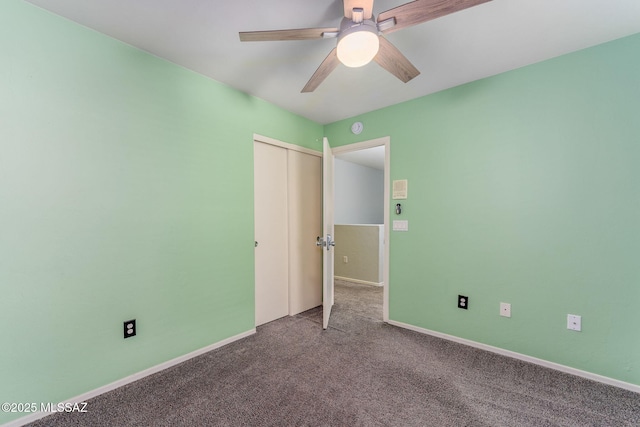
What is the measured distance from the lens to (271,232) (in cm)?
299

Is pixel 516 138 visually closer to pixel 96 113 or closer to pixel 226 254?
pixel 226 254

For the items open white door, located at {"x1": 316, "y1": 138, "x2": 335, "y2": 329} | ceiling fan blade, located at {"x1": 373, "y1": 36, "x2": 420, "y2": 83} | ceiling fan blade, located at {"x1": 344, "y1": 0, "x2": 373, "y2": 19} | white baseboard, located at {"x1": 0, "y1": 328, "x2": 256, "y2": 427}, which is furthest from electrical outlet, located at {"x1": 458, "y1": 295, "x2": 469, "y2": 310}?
ceiling fan blade, located at {"x1": 344, "y1": 0, "x2": 373, "y2": 19}

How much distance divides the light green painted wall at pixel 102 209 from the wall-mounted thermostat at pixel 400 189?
1.72 m

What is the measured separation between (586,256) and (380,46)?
2109 millimetres

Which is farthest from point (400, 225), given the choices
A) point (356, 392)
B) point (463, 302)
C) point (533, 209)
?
point (356, 392)

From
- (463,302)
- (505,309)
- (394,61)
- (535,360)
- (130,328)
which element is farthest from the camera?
(463,302)

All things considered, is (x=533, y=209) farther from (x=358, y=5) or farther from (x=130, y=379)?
(x=130, y=379)

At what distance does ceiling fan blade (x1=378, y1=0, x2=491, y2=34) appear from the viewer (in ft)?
3.99

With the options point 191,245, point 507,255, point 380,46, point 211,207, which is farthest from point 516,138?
point 191,245

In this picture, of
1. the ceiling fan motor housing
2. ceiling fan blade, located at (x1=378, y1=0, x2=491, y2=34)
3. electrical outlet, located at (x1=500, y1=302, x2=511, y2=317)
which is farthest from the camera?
electrical outlet, located at (x1=500, y1=302, x2=511, y2=317)

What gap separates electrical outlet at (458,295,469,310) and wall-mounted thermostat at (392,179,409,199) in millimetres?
1113

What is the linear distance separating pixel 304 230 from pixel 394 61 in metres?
2.16

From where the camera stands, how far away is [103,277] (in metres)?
1.78

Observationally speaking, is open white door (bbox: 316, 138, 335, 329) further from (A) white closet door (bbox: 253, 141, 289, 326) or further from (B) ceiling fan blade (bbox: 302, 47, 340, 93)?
(B) ceiling fan blade (bbox: 302, 47, 340, 93)
